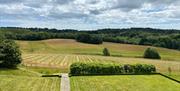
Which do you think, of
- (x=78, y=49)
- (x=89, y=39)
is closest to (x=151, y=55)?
(x=78, y=49)

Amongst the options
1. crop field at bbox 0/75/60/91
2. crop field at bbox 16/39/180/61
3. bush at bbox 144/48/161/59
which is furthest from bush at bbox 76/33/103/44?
crop field at bbox 0/75/60/91

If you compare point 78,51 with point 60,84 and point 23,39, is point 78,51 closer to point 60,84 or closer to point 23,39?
point 23,39

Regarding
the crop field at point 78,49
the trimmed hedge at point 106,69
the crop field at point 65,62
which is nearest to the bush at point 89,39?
the crop field at point 78,49

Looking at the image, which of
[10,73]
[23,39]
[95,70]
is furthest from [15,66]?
[23,39]

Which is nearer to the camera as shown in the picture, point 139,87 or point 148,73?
point 139,87

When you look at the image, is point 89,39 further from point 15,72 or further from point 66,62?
point 15,72
